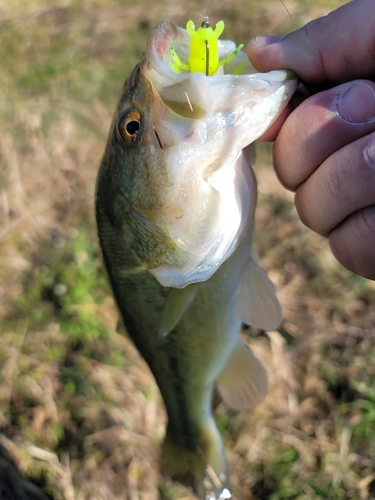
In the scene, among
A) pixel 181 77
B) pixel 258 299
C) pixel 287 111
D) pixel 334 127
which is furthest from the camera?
pixel 258 299

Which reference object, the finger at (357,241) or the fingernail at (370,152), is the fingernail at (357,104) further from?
the finger at (357,241)

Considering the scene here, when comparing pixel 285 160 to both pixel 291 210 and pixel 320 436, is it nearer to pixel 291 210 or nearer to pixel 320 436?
pixel 320 436

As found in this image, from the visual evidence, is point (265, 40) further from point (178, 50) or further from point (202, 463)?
point (202, 463)

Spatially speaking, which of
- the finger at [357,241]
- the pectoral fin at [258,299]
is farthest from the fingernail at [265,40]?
the pectoral fin at [258,299]

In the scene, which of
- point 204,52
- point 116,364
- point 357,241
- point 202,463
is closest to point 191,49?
point 204,52

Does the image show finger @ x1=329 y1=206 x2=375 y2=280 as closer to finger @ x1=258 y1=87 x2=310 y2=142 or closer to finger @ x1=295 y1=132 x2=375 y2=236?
finger @ x1=295 y1=132 x2=375 y2=236

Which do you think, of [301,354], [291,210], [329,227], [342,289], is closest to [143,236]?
[329,227]
